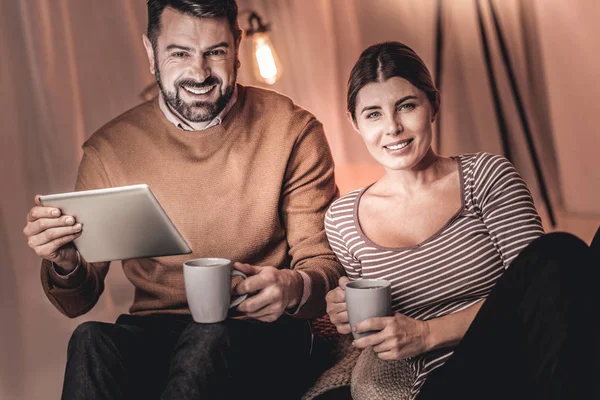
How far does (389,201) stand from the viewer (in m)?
1.45

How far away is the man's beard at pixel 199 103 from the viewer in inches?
61.4

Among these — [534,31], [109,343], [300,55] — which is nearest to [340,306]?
[109,343]

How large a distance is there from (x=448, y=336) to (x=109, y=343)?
1.88ft

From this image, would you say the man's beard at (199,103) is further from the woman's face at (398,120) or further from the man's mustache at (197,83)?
the woman's face at (398,120)

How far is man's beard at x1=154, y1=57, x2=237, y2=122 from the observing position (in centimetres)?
156

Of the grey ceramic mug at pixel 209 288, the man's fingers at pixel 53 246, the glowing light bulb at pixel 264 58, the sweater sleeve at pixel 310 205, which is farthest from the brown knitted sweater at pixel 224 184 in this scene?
the glowing light bulb at pixel 264 58

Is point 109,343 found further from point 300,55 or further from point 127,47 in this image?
point 300,55

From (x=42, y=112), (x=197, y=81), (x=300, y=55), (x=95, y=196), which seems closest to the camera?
(x=95, y=196)

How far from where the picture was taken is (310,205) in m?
1.61

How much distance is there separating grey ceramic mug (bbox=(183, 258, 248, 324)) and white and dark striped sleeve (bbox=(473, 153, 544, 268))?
453mm

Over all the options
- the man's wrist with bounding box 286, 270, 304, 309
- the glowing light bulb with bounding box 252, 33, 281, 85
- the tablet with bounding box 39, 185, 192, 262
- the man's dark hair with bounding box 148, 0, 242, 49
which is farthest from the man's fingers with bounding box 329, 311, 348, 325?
the glowing light bulb with bounding box 252, 33, 281, 85

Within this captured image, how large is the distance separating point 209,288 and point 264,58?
1.07 metres

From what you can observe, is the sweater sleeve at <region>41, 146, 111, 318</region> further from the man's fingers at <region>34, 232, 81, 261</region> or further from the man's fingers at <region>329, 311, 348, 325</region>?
the man's fingers at <region>329, 311, 348, 325</region>

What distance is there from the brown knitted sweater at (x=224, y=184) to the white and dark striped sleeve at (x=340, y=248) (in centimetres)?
5
